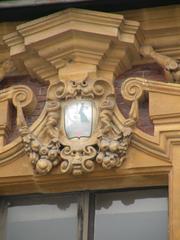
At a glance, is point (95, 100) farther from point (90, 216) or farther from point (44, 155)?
point (90, 216)

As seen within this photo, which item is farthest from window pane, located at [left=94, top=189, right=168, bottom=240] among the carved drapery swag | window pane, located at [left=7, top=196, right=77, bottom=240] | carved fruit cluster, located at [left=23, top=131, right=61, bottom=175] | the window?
carved fruit cluster, located at [left=23, top=131, right=61, bottom=175]

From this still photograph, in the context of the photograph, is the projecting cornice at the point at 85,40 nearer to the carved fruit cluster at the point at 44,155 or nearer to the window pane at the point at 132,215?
the carved fruit cluster at the point at 44,155

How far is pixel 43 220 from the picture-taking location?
10500 mm

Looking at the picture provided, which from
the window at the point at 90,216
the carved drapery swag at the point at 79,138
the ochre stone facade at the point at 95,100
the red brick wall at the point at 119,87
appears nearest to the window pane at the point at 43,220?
the window at the point at 90,216

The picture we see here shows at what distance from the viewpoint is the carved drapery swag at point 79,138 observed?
33.7ft

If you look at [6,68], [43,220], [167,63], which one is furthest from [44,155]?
[167,63]

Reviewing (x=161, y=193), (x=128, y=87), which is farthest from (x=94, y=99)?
(x=161, y=193)

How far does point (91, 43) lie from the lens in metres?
10.8

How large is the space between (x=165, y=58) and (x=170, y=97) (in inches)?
15.9

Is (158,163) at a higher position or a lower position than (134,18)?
lower

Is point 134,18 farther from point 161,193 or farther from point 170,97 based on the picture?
point 161,193

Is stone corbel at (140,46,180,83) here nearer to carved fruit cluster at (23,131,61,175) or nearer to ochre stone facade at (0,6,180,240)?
ochre stone facade at (0,6,180,240)

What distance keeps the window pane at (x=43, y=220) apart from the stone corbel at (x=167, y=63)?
1281mm

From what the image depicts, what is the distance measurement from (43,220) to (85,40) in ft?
5.06
